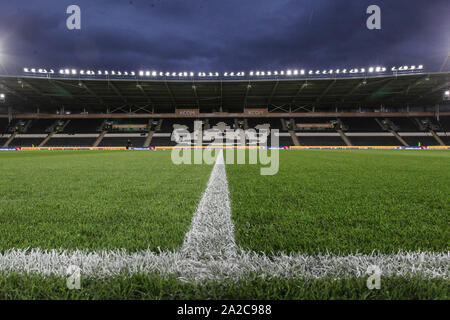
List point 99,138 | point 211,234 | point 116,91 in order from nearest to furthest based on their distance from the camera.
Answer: point 211,234 < point 116,91 < point 99,138

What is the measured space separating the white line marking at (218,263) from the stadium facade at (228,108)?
21.7 metres

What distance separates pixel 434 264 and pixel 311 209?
699 mm

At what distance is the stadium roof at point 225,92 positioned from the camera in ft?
69.1

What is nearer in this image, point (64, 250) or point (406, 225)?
point (64, 250)

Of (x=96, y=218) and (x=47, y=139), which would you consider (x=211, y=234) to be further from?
(x=47, y=139)

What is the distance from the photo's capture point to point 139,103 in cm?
2733

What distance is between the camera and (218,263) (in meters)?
0.82

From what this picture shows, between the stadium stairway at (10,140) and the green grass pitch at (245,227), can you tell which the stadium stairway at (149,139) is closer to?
the stadium stairway at (10,140)

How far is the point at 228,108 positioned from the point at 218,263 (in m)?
30.4

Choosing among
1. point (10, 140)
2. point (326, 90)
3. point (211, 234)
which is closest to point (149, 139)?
point (10, 140)

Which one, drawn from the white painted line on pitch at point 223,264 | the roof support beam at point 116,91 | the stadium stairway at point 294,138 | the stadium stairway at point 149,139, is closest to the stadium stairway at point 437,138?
the stadium stairway at point 294,138

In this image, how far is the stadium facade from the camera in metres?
21.8

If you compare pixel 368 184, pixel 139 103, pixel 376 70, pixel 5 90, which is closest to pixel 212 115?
pixel 139 103

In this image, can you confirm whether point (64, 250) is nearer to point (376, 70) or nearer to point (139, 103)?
point (376, 70)
